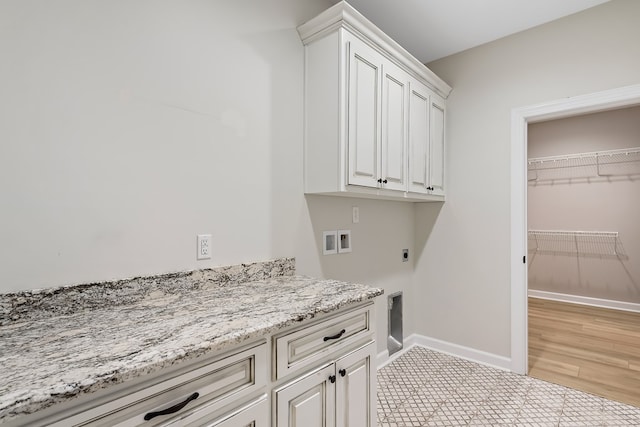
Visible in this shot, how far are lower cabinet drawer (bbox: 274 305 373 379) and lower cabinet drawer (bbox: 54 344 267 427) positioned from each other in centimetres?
8

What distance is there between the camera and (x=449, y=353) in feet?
9.23

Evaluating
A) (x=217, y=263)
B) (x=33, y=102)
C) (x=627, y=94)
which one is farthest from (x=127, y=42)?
(x=627, y=94)

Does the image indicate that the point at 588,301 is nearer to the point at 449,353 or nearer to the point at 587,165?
the point at 587,165

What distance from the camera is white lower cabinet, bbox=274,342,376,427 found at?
1110 mm

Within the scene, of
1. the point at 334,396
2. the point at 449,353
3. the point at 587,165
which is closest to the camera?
the point at 334,396

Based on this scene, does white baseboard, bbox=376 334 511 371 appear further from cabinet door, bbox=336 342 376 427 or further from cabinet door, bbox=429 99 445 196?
cabinet door, bbox=429 99 445 196

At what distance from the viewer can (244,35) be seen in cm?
168

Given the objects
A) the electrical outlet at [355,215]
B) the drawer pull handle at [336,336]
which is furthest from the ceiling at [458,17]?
the drawer pull handle at [336,336]

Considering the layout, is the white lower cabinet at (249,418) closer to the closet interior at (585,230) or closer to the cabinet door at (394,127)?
the cabinet door at (394,127)

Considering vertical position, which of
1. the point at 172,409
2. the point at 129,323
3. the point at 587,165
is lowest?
the point at 172,409

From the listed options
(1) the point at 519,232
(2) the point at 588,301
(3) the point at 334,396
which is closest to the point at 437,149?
(1) the point at 519,232

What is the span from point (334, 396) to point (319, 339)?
253 millimetres

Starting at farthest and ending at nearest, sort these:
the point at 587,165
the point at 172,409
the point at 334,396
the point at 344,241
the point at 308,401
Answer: the point at 587,165
the point at 344,241
the point at 334,396
the point at 308,401
the point at 172,409

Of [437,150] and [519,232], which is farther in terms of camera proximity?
[437,150]
